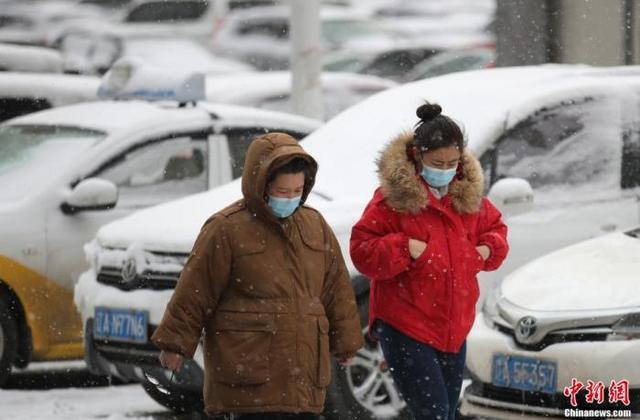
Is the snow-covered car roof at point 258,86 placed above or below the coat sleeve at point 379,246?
below

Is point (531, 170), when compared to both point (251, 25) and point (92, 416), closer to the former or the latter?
point (92, 416)

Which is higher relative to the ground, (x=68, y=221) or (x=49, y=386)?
(x=68, y=221)

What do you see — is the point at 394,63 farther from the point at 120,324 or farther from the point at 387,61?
the point at 120,324

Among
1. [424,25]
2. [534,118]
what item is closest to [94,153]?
[534,118]

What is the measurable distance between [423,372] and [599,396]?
3.37 ft

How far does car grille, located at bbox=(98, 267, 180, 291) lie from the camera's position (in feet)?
27.0

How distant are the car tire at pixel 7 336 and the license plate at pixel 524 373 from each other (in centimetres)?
303

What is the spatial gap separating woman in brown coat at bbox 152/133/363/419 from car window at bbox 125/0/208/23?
2574 centimetres

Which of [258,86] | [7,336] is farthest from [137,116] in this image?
[258,86]

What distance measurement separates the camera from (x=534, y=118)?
29.6 feet

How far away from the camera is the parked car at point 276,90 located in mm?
17469

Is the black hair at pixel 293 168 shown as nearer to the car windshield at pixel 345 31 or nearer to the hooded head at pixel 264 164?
the hooded head at pixel 264 164

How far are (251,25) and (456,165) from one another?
79.8 ft

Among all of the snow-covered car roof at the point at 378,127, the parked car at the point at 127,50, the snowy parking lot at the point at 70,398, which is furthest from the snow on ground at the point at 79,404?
the parked car at the point at 127,50
